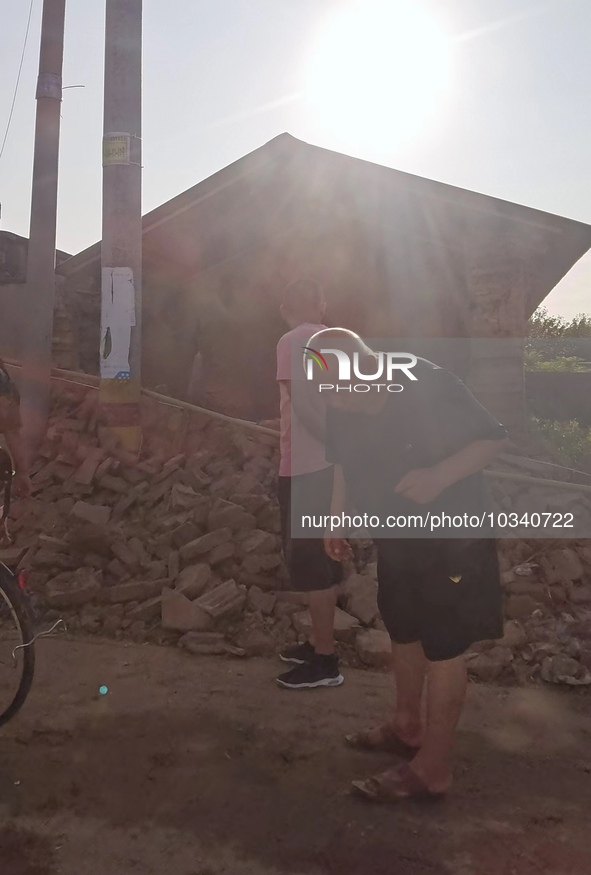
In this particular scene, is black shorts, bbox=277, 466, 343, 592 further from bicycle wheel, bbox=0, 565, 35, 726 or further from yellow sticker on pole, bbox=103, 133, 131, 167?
yellow sticker on pole, bbox=103, 133, 131, 167

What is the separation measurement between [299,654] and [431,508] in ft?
5.94

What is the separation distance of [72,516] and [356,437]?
3.31 metres

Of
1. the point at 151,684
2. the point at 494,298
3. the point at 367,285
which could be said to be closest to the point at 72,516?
the point at 151,684

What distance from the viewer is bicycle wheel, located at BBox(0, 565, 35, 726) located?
3158 millimetres

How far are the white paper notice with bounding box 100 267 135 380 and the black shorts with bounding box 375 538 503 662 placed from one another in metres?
4.30

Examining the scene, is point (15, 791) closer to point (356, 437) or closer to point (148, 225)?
point (356, 437)

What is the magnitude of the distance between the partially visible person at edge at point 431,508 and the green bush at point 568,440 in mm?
6514

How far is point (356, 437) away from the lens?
2.80m

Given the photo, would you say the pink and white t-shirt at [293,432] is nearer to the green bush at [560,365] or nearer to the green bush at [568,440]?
the green bush at [568,440]

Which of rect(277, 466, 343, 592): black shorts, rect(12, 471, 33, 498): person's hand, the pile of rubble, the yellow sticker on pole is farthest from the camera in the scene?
the yellow sticker on pole

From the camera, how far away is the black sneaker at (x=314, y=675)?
3.86m

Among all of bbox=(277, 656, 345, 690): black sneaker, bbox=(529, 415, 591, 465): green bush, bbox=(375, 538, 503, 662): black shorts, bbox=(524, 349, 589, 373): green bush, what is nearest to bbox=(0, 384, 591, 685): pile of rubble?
bbox=(277, 656, 345, 690): black sneaker

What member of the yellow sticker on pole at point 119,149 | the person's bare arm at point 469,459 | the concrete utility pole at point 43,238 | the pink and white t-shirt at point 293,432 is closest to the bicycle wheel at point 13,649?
the pink and white t-shirt at point 293,432

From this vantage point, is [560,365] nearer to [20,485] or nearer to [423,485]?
[20,485]
